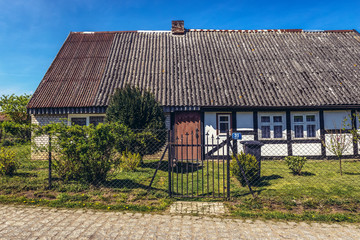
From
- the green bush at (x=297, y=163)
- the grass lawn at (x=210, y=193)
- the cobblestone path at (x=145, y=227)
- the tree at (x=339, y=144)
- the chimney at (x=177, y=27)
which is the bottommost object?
the cobblestone path at (x=145, y=227)

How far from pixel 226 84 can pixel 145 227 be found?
948 centimetres

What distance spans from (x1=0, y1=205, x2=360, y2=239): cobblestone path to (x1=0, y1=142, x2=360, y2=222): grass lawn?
355 millimetres

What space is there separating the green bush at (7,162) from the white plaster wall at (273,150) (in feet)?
33.5

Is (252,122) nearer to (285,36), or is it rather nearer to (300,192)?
(300,192)

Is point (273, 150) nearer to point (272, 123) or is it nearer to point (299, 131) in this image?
point (272, 123)

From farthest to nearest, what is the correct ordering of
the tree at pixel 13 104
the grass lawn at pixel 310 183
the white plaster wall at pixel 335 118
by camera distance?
the tree at pixel 13 104 < the white plaster wall at pixel 335 118 < the grass lawn at pixel 310 183

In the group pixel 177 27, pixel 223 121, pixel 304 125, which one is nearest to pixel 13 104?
pixel 177 27

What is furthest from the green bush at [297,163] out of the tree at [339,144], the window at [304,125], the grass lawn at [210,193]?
the window at [304,125]

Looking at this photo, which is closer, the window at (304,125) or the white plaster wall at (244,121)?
the white plaster wall at (244,121)

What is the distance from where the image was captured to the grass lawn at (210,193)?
199 inches

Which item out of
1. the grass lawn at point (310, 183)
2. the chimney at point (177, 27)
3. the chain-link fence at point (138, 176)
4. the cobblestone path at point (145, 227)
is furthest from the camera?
the chimney at point (177, 27)

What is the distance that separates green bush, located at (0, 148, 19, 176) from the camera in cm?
720

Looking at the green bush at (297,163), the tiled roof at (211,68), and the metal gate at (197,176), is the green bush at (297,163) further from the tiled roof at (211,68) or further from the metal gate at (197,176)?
the tiled roof at (211,68)

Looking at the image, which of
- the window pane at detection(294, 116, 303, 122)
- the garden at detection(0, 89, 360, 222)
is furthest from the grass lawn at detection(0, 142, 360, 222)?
the window pane at detection(294, 116, 303, 122)
